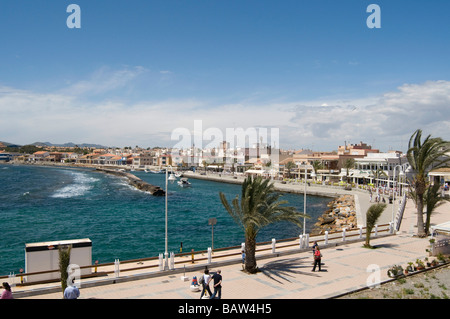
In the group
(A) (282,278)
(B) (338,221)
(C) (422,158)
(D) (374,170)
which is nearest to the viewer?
(A) (282,278)

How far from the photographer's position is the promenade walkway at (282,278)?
38.8ft

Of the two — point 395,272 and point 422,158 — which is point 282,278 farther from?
point 422,158

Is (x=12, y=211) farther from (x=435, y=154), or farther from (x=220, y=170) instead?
(x=220, y=170)

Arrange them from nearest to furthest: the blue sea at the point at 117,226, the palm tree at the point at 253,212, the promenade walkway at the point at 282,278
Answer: the promenade walkway at the point at 282,278
the palm tree at the point at 253,212
the blue sea at the point at 117,226

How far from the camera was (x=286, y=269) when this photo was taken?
49.2ft

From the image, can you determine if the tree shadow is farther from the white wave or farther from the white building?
the white wave

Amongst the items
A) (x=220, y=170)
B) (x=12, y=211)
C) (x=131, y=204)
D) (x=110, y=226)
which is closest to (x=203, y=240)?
(x=110, y=226)

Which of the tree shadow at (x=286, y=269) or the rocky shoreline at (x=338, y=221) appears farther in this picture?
the rocky shoreline at (x=338, y=221)

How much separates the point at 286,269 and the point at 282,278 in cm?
131

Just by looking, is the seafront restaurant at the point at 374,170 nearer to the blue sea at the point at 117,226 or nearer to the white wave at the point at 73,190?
the blue sea at the point at 117,226

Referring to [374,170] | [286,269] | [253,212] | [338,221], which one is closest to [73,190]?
[338,221]

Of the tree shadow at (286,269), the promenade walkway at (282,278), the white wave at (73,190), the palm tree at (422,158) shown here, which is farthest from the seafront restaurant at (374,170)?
the white wave at (73,190)

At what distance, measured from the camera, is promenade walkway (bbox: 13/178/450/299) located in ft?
38.8

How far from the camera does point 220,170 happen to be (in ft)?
477
